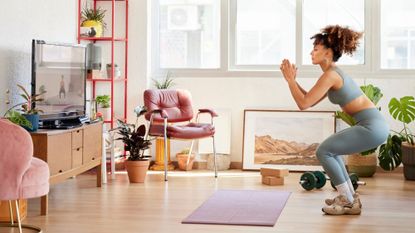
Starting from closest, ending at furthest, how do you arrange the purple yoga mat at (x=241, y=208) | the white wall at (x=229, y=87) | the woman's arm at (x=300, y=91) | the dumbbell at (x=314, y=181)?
the purple yoga mat at (x=241, y=208)
the woman's arm at (x=300, y=91)
the dumbbell at (x=314, y=181)
the white wall at (x=229, y=87)

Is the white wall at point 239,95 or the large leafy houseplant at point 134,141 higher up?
the white wall at point 239,95

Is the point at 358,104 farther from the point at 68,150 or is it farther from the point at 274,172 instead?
the point at 68,150

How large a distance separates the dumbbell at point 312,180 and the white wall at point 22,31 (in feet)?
8.54

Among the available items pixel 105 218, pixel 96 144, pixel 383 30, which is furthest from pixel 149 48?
pixel 105 218

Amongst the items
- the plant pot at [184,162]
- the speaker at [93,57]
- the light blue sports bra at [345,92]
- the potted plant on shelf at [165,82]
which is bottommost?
the plant pot at [184,162]

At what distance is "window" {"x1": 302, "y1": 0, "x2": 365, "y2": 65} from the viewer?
7.91 meters

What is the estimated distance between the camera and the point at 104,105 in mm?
7656

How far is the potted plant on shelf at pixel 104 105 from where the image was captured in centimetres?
762

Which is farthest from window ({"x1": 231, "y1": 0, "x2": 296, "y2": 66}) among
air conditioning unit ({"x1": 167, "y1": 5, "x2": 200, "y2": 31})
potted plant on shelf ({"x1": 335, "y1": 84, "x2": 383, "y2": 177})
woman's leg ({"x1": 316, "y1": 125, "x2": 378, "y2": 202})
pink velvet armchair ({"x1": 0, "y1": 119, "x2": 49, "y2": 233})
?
pink velvet armchair ({"x1": 0, "y1": 119, "x2": 49, "y2": 233})

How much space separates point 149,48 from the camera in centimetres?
811

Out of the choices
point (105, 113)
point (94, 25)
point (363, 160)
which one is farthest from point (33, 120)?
point (363, 160)

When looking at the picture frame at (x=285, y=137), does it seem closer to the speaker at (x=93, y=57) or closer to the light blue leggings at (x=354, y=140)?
the speaker at (x=93, y=57)

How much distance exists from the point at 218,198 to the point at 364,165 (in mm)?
2068

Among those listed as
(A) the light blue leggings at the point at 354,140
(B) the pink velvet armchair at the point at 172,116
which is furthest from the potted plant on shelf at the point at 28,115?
(A) the light blue leggings at the point at 354,140
